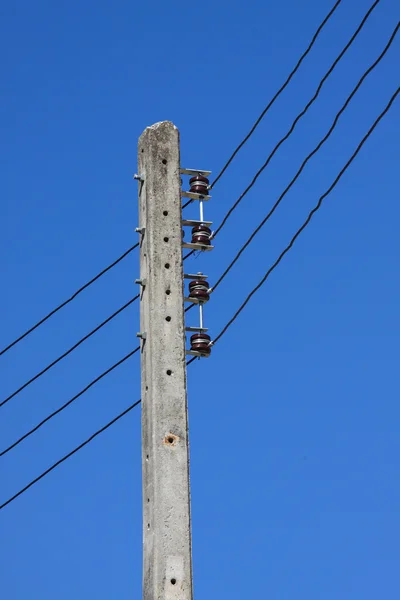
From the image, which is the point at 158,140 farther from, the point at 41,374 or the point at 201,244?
the point at 41,374

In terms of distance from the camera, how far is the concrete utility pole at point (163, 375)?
8.11 metres

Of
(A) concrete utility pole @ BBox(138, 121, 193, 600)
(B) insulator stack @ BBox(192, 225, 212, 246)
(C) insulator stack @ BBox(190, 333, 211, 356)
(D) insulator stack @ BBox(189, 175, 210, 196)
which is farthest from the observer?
(D) insulator stack @ BBox(189, 175, 210, 196)

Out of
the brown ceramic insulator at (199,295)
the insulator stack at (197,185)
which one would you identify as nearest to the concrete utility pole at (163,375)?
the insulator stack at (197,185)

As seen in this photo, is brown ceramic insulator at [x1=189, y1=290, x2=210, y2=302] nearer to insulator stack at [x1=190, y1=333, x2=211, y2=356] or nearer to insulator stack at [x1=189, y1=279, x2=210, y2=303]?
Result: insulator stack at [x1=189, y1=279, x2=210, y2=303]

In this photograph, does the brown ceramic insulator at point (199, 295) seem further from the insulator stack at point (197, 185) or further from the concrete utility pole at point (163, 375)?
the insulator stack at point (197, 185)

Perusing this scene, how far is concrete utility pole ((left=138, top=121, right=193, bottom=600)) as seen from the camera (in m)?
8.11

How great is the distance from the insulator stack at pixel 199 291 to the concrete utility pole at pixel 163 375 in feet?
1.24

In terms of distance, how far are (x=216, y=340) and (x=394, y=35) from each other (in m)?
2.56

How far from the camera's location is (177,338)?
8.81 m

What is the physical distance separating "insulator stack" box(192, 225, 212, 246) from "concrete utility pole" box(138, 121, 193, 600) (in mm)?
344

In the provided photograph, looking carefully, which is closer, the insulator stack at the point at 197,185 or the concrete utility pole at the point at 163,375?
the concrete utility pole at the point at 163,375

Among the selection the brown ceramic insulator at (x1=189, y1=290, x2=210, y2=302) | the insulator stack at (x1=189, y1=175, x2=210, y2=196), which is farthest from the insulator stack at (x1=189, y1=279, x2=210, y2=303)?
the insulator stack at (x1=189, y1=175, x2=210, y2=196)

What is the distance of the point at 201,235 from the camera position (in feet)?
31.3

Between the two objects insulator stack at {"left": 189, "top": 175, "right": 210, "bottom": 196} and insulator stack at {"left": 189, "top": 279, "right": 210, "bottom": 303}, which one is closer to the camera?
insulator stack at {"left": 189, "top": 279, "right": 210, "bottom": 303}
